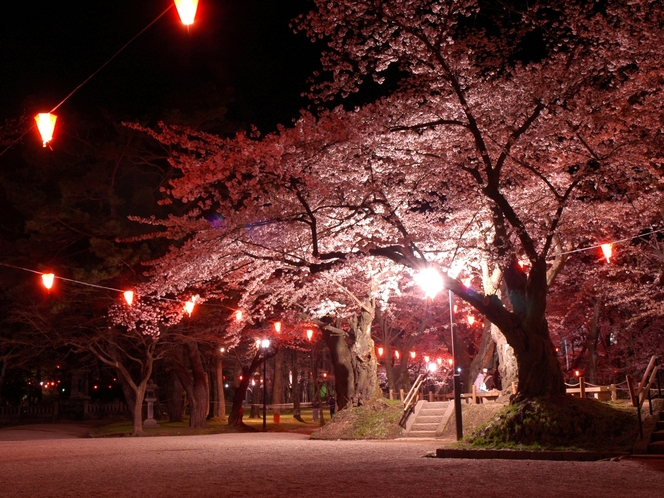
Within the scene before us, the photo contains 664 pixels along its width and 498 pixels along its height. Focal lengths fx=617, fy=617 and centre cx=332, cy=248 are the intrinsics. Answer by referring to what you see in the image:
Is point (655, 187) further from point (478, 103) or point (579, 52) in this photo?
point (478, 103)

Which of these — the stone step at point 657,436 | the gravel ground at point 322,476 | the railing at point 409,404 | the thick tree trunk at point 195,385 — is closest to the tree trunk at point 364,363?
the railing at point 409,404

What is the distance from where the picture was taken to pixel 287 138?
13.2 metres

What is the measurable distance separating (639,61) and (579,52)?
47.7 inches

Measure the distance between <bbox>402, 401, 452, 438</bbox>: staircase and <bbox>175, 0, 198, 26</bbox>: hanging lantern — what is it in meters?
13.9

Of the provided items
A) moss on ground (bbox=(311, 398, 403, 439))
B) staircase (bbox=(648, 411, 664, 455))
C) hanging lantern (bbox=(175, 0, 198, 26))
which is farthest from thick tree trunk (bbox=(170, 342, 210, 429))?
hanging lantern (bbox=(175, 0, 198, 26))

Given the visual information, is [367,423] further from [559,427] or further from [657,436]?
[657,436]

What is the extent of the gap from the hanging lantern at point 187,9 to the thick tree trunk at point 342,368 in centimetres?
1411

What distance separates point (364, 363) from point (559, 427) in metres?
8.24

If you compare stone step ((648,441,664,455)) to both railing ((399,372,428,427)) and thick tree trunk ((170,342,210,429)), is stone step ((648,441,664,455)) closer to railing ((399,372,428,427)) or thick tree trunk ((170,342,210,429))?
railing ((399,372,428,427))

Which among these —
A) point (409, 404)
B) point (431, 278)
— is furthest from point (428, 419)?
point (431, 278)

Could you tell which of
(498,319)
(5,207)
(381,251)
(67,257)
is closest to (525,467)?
(498,319)

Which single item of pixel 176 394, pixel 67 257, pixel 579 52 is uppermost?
pixel 579 52

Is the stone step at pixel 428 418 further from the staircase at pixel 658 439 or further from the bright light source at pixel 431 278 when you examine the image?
the staircase at pixel 658 439

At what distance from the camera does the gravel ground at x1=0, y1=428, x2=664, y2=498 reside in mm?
7410
